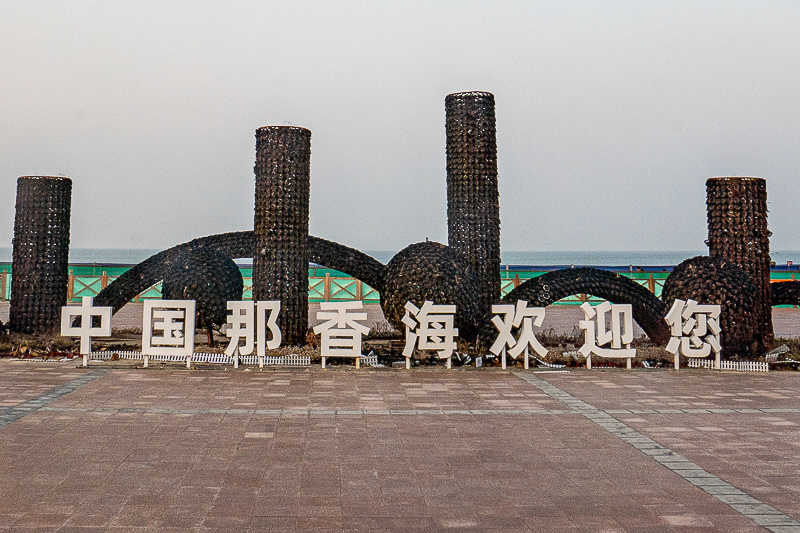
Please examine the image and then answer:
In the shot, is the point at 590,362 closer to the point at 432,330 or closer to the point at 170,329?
the point at 432,330

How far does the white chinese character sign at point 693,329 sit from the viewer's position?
10.2 m

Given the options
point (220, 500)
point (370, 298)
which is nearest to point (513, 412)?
point (220, 500)

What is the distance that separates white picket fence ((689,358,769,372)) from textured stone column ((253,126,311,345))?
5872mm

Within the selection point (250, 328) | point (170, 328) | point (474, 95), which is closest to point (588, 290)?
point (474, 95)

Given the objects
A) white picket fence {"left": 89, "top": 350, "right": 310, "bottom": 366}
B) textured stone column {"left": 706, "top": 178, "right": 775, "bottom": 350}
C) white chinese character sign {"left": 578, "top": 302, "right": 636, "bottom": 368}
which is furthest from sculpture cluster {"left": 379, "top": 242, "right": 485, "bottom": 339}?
textured stone column {"left": 706, "top": 178, "right": 775, "bottom": 350}

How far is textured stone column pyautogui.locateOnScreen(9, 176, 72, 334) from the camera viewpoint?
38.5 ft

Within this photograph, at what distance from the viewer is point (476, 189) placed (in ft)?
39.1

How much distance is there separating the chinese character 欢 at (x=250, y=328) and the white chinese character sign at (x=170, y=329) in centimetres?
51

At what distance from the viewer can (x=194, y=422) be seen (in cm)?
634

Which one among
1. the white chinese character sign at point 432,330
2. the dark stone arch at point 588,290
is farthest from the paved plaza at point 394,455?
the dark stone arch at point 588,290

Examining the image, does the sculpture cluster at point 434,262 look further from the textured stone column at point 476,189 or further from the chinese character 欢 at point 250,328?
the chinese character 欢 at point 250,328

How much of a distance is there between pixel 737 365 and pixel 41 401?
880 cm

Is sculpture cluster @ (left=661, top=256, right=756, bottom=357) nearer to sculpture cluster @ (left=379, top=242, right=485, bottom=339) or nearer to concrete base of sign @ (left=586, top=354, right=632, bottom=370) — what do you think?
concrete base of sign @ (left=586, top=354, right=632, bottom=370)

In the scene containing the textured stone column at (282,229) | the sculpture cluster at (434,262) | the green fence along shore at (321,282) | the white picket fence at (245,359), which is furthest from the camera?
the green fence along shore at (321,282)
